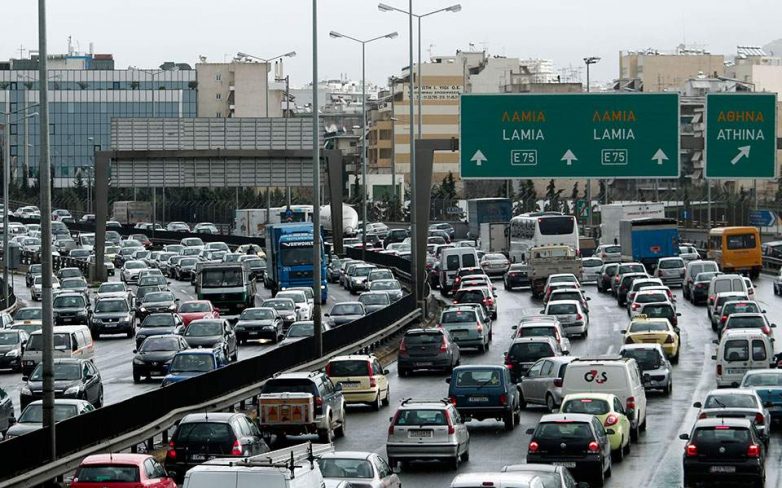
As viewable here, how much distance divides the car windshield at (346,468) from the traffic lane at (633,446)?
4910 mm

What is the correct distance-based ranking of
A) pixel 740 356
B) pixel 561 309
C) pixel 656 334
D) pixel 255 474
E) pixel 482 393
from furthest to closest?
pixel 561 309 → pixel 656 334 → pixel 740 356 → pixel 482 393 → pixel 255 474

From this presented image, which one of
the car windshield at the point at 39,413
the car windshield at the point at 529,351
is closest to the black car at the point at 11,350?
the car windshield at the point at 529,351

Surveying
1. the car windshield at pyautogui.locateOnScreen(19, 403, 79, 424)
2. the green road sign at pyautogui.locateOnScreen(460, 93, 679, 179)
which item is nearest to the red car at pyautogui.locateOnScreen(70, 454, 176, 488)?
the car windshield at pyautogui.locateOnScreen(19, 403, 79, 424)

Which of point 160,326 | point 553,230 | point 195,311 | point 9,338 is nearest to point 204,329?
point 160,326

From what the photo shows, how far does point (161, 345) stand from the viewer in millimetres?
45781

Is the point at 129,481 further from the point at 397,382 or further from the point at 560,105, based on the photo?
the point at 560,105

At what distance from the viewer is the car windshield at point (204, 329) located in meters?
49.2

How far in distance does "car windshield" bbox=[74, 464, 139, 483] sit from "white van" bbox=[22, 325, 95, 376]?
24.2m

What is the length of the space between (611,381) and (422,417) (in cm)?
533

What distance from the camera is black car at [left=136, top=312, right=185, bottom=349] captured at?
2080 inches

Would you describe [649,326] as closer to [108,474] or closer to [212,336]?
[212,336]

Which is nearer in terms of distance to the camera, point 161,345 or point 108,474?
point 108,474


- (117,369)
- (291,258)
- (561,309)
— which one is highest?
(291,258)

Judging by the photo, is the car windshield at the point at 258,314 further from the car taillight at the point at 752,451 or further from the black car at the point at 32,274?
the car taillight at the point at 752,451
